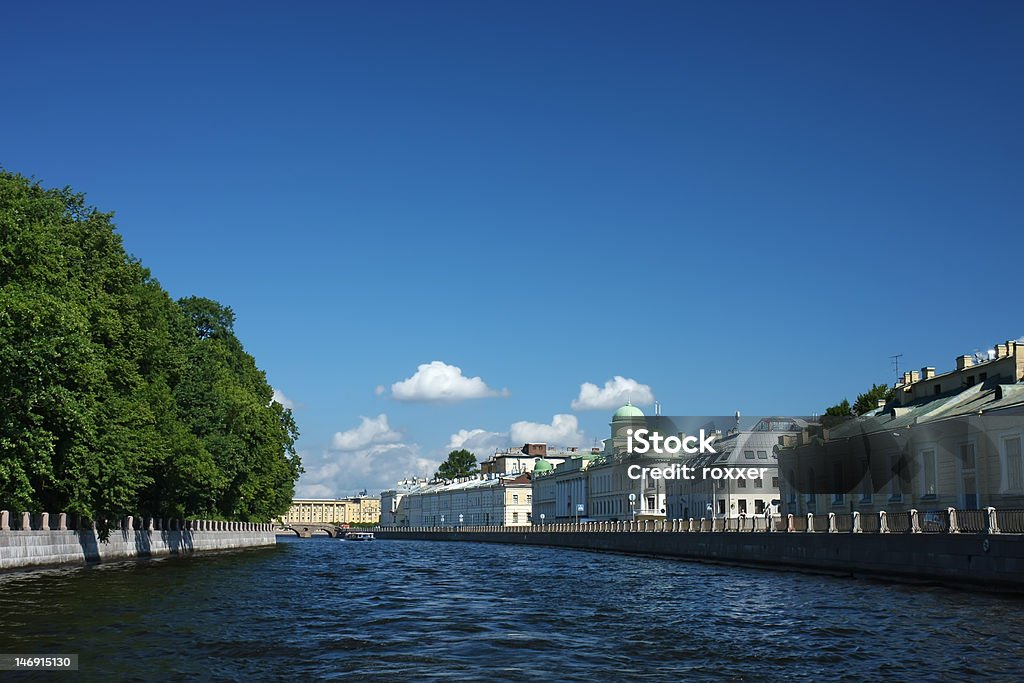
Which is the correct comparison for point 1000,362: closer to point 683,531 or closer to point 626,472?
point 683,531

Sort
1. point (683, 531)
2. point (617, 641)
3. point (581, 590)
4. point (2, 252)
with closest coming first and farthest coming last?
point (617, 641), point (2, 252), point (581, 590), point (683, 531)

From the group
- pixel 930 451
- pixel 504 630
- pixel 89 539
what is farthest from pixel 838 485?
pixel 504 630

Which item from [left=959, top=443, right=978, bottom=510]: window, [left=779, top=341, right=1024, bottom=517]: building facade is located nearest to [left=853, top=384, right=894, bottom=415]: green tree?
[left=779, top=341, right=1024, bottom=517]: building facade

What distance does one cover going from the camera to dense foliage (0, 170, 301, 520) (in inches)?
1378

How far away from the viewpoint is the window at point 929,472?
5941 centimetres

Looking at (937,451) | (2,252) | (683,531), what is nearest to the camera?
(2,252)

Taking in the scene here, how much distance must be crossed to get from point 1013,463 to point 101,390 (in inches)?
1589

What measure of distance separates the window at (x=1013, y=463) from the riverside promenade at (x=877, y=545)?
301 inches

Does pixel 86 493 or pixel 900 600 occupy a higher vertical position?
pixel 86 493

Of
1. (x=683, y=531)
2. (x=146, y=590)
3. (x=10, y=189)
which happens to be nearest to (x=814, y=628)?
(x=146, y=590)

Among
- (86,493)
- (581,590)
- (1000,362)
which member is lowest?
(581,590)

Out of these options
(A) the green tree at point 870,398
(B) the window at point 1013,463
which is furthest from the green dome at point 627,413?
(B) the window at point 1013,463

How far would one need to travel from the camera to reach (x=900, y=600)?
1321 inches

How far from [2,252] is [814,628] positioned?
2698cm
